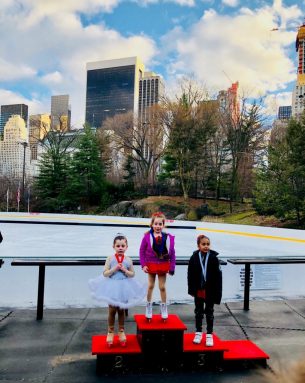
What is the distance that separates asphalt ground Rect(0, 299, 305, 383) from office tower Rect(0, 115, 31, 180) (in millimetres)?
44085

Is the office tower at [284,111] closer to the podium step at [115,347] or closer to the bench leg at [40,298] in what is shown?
the bench leg at [40,298]

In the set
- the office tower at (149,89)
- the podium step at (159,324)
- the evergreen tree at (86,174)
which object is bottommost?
the podium step at (159,324)

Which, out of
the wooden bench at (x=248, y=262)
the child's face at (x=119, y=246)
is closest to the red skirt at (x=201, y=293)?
the child's face at (x=119, y=246)

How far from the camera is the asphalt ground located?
2.86 meters

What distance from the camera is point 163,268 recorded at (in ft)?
11.9

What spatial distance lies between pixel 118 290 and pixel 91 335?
38.3 inches

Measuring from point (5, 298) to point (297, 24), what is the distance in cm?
6271

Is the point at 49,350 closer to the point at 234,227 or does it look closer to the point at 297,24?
the point at 234,227

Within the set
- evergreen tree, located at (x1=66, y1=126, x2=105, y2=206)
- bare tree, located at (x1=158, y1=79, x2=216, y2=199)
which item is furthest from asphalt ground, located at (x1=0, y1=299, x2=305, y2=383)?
evergreen tree, located at (x1=66, y1=126, x2=105, y2=206)

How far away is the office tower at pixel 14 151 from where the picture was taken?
56037mm

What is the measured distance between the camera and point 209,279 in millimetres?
3449

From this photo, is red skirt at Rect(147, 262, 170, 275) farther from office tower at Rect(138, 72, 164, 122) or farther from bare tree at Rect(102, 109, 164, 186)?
office tower at Rect(138, 72, 164, 122)

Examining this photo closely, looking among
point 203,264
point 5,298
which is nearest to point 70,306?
point 5,298

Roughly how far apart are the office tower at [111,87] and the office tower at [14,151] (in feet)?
100
